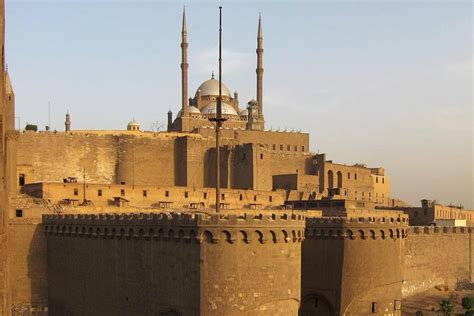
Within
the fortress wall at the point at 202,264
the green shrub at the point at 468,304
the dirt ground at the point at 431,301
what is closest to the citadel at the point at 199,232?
the fortress wall at the point at 202,264

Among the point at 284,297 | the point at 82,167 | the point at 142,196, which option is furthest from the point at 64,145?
the point at 284,297

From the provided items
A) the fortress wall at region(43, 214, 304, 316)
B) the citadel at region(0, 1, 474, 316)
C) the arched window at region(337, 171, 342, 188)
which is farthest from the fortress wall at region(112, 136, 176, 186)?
the fortress wall at region(43, 214, 304, 316)

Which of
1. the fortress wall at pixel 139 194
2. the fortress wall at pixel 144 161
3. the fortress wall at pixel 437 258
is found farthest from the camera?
the fortress wall at pixel 144 161

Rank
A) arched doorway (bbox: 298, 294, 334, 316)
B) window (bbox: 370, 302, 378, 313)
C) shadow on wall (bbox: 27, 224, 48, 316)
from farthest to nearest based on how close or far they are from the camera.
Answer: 1. shadow on wall (bbox: 27, 224, 48, 316)
2. arched doorway (bbox: 298, 294, 334, 316)
3. window (bbox: 370, 302, 378, 313)

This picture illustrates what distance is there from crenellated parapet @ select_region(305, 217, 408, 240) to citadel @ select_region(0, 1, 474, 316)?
0.07 metres

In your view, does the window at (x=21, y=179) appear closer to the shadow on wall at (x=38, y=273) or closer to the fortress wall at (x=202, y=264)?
the shadow on wall at (x=38, y=273)

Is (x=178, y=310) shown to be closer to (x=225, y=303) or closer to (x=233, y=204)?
(x=225, y=303)

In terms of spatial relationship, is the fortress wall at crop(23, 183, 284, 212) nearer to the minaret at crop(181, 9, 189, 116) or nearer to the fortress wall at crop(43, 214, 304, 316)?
the fortress wall at crop(43, 214, 304, 316)

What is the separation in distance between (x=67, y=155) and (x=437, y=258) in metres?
35.1

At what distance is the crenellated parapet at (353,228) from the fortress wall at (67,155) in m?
34.1

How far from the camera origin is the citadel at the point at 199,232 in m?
27.2

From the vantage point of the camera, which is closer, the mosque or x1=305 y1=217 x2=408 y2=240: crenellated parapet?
x1=305 y1=217 x2=408 y2=240: crenellated parapet

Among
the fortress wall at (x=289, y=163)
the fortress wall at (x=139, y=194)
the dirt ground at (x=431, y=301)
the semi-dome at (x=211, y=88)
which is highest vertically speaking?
the semi-dome at (x=211, y=88)

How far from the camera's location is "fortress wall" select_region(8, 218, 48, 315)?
134 ft
